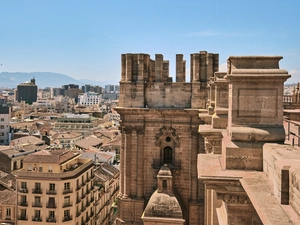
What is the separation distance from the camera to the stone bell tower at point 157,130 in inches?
910

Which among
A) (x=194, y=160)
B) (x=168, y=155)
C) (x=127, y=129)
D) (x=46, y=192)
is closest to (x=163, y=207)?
(x=194, y=160)

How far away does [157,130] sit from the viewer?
923 inches

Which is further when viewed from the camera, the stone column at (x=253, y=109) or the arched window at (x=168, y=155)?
the arched window at (x=168, y=155)

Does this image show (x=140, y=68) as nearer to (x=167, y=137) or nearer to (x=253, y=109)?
(x=167, y=137)

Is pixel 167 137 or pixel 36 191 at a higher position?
pixel 167 137

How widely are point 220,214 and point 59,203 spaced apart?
30932 mm

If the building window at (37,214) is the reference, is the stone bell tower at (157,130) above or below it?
above

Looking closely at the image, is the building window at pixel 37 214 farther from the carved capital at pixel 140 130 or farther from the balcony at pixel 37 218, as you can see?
the carved capital at pixel 140 130

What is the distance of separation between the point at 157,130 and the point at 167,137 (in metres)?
0.78

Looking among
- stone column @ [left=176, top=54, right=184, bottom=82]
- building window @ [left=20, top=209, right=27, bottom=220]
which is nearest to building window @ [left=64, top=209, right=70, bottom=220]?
building window @ [left=20, top=209, right=27, bottom=220]

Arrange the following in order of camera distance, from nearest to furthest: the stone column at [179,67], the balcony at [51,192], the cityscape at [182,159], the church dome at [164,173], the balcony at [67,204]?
the cityscape at [182,159]
the church dome at [164,173]
the stone column at [179,67]
the balcony at [51,192]
the balcony at [67,204]

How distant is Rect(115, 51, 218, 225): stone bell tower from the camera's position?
23109 mm

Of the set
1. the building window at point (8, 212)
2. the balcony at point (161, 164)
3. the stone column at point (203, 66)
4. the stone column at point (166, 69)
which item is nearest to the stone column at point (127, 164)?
the balcony at point (161, 164)

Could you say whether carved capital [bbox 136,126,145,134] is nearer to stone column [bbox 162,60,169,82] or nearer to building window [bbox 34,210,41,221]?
stone column [bbox 162,60,169,82]
